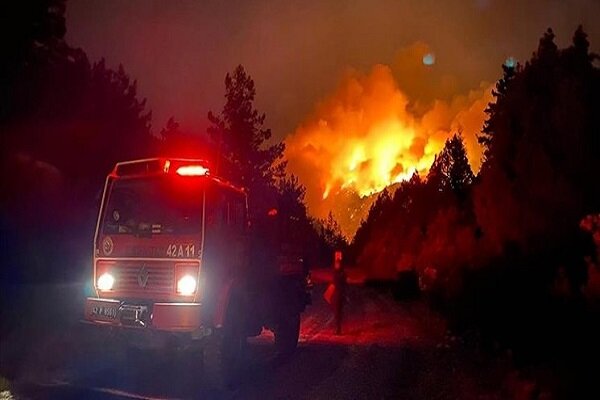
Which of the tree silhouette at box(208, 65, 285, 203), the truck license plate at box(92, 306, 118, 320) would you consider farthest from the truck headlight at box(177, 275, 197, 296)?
the tree silhouette at box(208, 65, 285, 203)

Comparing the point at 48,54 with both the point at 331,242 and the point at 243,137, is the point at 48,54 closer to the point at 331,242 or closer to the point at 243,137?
the point at 243,137

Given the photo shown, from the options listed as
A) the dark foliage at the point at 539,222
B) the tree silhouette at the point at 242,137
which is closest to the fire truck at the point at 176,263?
the dark foliage at the point at 539,222

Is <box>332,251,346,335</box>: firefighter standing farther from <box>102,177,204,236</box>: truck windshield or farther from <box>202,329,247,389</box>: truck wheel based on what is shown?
<box>102,177,204,236</box>: truck windshield

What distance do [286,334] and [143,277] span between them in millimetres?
4537

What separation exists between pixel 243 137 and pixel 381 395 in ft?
168

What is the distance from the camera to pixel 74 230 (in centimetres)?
2411

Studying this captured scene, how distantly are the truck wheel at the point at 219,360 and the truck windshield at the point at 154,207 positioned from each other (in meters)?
1.63

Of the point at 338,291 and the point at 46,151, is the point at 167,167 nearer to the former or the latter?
the point at 338,291

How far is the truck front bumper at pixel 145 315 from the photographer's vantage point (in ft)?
29.3

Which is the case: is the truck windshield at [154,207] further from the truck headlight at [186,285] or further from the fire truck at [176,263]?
the truck headlight at [186,285]

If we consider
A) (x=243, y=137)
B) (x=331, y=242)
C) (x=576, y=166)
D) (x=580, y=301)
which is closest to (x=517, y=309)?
(x=580, y=301)

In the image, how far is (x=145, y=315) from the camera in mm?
9219

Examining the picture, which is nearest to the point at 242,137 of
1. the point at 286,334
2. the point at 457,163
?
the point at 457,163

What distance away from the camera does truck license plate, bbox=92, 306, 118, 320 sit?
372 inches
